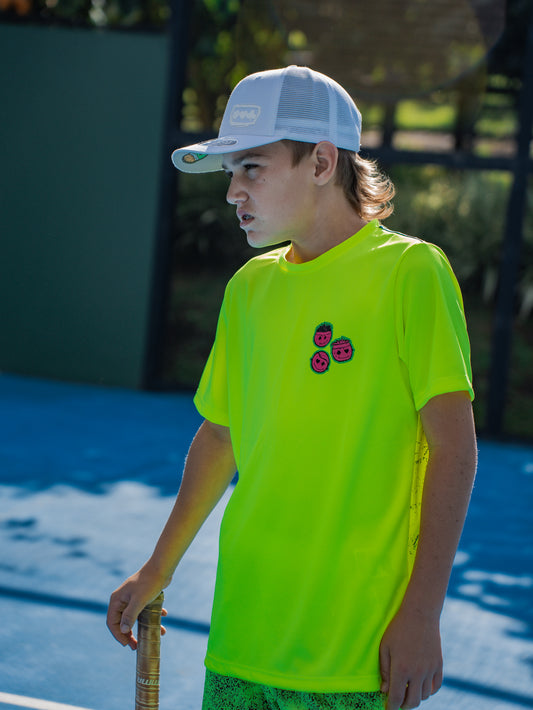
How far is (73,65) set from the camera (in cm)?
740

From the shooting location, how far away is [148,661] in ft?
4.89

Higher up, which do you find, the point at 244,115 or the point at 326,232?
the point at 244,115

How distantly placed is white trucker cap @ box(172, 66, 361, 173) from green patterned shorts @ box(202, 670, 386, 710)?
31.4 inches

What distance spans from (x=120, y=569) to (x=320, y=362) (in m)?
2.36

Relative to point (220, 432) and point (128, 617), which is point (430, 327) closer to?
point (220, 432)

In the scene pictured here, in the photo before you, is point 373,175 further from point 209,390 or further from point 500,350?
point 500,350

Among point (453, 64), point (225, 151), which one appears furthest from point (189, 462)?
point (453, 64)

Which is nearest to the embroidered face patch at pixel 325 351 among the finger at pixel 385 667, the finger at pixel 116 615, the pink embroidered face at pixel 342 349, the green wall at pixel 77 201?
the pink embroidered face at pixel 342 349

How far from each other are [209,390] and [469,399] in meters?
0.51

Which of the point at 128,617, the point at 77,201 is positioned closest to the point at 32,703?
the point at 128,617

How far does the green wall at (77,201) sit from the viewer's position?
7.35 meters

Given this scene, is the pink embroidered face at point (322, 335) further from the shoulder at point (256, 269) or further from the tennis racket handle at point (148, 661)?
the tennis racket handle at point (148, 661)

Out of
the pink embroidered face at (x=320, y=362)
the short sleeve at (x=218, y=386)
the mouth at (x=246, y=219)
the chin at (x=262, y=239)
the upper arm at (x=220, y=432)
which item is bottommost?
the upper arm at (x=220, y=432)

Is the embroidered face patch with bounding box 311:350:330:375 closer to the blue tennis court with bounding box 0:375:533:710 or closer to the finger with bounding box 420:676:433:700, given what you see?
the finger with bounding box 420:676:433:700
